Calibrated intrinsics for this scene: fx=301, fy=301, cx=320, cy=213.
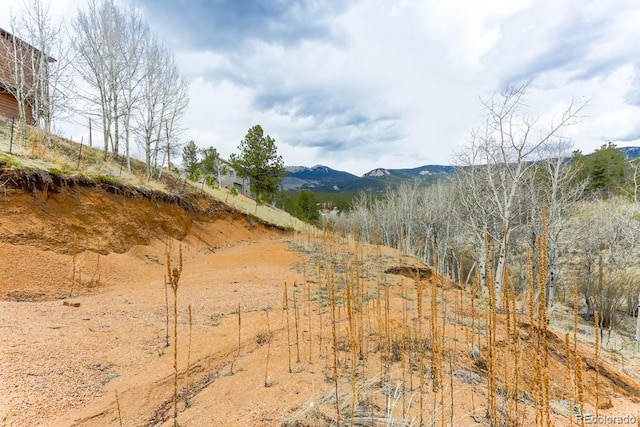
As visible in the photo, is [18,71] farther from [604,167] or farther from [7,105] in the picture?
[604,167]

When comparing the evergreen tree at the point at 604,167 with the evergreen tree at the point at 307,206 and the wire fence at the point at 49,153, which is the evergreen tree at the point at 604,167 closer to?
the evergreen tree at the point at 307,206

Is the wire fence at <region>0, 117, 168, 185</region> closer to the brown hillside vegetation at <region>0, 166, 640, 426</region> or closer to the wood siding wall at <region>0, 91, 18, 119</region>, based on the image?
the brown hillside vegetation at <region>0, 166, 640, 426</region>

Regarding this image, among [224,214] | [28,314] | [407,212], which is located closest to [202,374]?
[28,314]

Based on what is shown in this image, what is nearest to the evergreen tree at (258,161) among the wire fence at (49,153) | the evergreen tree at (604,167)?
the wire fence at (49,153)

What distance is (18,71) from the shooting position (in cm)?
1420

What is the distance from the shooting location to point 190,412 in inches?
94.0

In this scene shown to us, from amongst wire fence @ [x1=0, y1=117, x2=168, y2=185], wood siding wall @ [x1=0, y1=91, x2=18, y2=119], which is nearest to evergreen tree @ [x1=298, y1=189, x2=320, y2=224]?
wire fence @ [x1=0, y1=117, x2=168, y2=185]

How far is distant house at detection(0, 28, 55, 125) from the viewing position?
487 inches

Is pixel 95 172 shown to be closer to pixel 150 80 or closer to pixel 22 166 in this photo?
pixel 22 166

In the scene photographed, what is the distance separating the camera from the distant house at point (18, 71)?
12.4 metres

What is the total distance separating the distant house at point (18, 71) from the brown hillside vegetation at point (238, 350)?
7964mm

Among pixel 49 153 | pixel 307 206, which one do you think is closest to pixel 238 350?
pixel 49 153

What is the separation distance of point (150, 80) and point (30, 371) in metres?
15.7

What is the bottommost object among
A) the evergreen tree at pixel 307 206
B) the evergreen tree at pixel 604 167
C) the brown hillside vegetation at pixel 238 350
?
the brown hillside vegetation at pixel 238 350
